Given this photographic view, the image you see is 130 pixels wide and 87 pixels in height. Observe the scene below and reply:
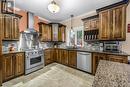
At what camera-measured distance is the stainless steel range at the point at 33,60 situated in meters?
4.10

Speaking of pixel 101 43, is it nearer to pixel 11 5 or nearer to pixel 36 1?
pixel 36 1

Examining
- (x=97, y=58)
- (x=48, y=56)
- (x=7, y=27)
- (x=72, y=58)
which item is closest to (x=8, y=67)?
(x=7, y=27)

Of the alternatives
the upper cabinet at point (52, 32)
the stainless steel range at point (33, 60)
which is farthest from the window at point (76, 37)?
the stainless steel range at point (33, 60)

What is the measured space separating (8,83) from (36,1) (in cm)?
313

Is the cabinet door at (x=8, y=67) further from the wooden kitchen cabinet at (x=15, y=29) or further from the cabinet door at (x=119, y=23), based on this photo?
the cabinet door at (x=119, y=23)

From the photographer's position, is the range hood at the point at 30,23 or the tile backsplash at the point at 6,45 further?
the range hood at the point at 30,23

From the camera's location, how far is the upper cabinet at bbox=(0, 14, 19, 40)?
3.66 m

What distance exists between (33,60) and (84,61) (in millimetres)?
2236

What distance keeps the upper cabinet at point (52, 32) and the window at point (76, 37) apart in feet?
1.87

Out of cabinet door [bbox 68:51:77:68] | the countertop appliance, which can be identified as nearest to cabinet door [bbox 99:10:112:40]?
the countertop appliance

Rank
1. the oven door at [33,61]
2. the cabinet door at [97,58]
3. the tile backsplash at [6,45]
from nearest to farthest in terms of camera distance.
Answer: the cabinet door at [97,58]
the tile backsplash at [6,45]
the oven door at [33,61]

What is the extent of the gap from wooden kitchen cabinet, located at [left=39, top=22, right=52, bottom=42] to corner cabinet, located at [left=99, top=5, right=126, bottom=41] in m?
3.14

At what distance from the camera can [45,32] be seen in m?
5.83

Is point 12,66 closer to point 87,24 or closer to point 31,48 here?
point 31,48
